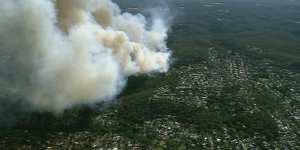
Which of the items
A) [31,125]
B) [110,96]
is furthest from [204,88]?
[31,125]

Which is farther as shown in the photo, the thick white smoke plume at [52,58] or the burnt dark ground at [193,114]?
the thick white smoke plume at [52,58]

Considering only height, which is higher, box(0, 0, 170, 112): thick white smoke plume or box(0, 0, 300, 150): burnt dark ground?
box(0, 0, 170, 112): thick white smoke plume

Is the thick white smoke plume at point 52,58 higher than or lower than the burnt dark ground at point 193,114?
higher

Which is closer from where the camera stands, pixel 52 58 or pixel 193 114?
pixel 193 114

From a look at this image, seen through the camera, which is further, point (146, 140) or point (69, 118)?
point (69, 118)

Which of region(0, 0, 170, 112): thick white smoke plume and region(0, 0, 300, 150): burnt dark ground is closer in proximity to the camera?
region(0, 0, 300, 150): burnt dark ground

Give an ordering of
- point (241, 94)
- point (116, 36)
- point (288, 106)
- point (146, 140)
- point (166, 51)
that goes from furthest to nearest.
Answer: point (166, 51), point (116, 36), point (241, 94), point (288, 106), point (146, 140)

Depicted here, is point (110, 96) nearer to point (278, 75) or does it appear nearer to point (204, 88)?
point (204, 88)

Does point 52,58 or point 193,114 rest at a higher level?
point 52,58
